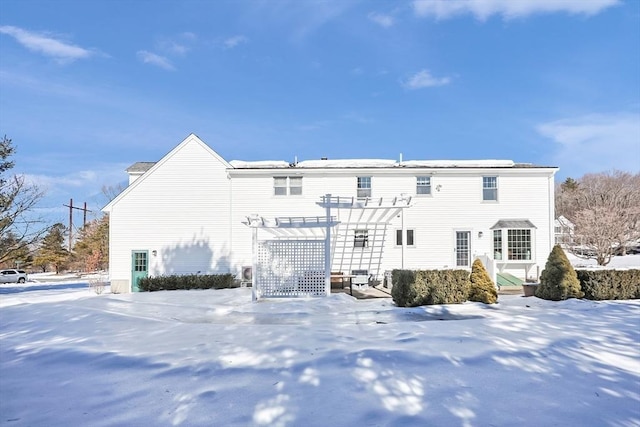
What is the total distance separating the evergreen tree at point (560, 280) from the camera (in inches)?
443

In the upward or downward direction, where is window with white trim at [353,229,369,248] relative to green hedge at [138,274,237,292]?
upward

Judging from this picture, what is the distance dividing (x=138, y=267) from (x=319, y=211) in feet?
29.5

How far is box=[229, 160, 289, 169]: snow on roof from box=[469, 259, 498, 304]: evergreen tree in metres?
10.6

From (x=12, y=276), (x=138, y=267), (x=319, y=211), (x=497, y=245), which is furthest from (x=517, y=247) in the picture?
Result: (x=12, y=276)

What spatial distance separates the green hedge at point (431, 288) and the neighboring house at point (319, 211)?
23.6ft

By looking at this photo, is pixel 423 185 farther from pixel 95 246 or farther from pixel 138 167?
pixel 95 246

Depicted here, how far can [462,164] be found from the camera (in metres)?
19.5

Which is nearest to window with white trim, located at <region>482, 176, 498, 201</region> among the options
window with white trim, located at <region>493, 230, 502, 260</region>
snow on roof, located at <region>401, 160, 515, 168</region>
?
snow on roof, located at <region>401, 160, 515, 168</region>

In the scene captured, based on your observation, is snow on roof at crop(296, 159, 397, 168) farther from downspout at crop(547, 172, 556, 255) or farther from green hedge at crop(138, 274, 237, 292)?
downspout at crop(547, 172, 556, 255)

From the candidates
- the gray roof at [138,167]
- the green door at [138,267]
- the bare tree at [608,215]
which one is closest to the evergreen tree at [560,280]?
the green door at [138,267]

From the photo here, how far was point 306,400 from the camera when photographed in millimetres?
4461

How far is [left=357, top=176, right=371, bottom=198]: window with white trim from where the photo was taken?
19.0m

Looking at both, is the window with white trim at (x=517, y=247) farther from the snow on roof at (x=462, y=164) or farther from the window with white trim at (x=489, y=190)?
the snow on roof at (x=462, y=164)

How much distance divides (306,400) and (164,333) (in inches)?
189
